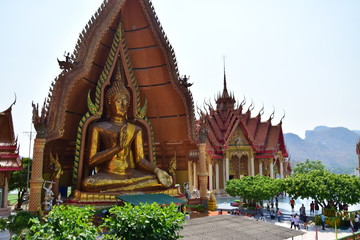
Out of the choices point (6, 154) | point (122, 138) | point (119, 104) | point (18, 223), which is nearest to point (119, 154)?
point (122, 138)

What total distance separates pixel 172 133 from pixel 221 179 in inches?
589

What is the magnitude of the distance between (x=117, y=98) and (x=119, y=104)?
21 centimetres

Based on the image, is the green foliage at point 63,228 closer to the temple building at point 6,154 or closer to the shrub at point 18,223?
the shrub at point 18,223

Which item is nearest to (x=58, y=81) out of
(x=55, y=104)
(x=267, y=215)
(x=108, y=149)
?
(x=55, y=104)

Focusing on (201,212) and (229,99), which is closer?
(201,212)

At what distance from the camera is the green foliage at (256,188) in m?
14.5

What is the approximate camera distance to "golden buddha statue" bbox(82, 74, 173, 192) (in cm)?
995

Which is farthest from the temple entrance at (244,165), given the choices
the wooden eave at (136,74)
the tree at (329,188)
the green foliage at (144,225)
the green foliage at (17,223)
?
the green foliage at (144,225)

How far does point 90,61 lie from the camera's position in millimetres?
9812

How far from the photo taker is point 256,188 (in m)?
14.5

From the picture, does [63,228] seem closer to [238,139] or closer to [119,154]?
[119,154]

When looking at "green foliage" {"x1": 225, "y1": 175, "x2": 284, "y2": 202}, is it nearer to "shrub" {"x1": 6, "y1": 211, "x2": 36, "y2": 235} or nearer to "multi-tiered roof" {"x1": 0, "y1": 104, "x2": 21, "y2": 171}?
"multi-tiered roof" {"x1": 0, "y1": 104, "x2": 21, "y2": 171}

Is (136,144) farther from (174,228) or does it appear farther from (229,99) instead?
(229,99)

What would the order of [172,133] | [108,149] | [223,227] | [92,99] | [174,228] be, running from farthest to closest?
[172,133]
[92,99]
[108,149]
[223,227]
[174,228]
